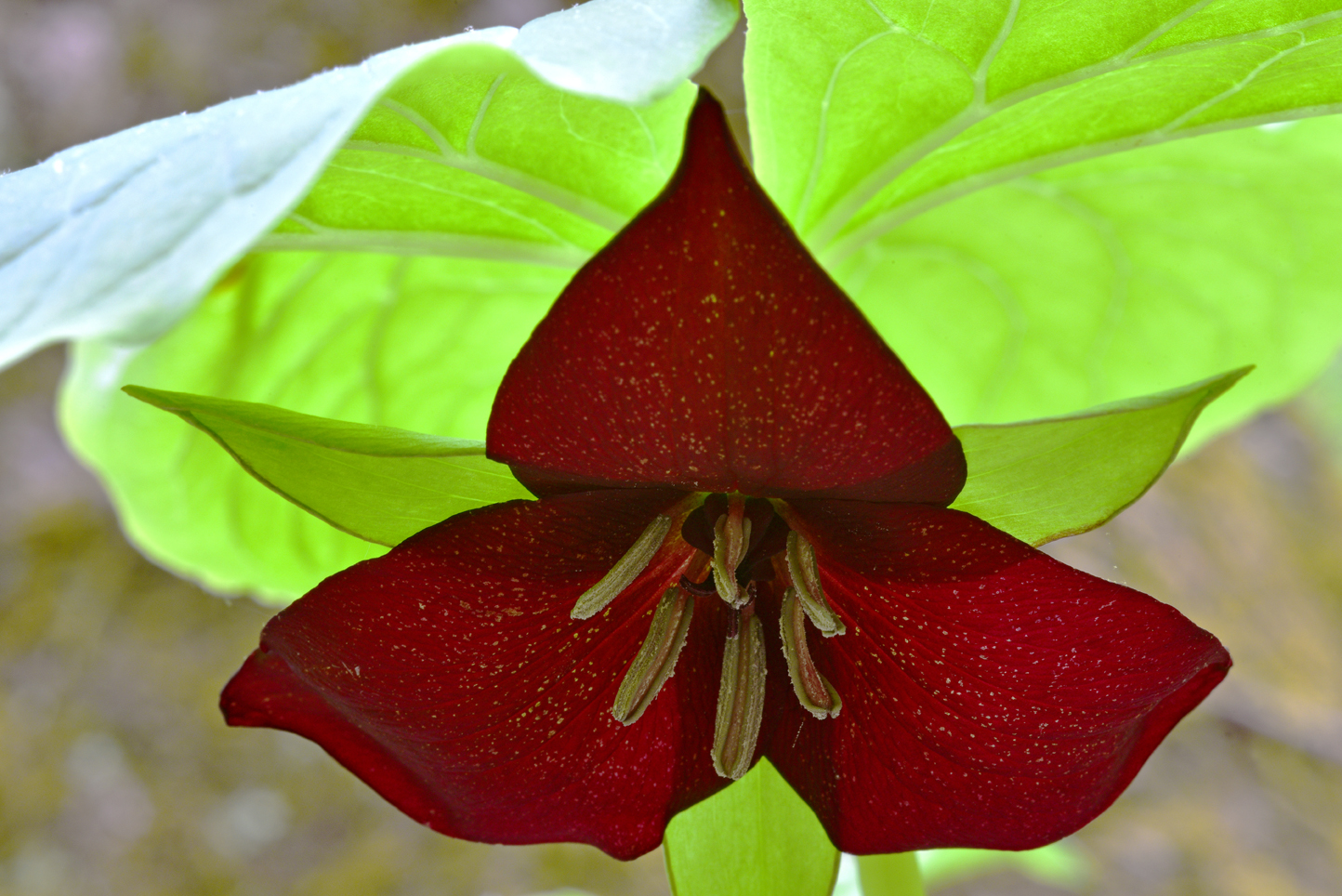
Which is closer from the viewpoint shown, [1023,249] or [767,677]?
[767,677]

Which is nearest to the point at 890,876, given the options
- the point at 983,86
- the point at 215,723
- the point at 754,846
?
the point at 754,846

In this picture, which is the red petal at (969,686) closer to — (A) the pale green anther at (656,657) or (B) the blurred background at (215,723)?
(A) the pale green anther at (656,657)

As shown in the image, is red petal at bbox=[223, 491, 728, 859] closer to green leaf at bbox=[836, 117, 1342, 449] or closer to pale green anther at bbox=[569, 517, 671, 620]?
pale green anther at bbox=[569, 517, 671, 620]

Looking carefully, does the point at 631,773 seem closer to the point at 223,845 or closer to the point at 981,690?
the point at 981,690

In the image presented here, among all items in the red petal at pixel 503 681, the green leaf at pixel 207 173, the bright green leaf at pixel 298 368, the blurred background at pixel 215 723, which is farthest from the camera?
the blurred background at pixel 215 723

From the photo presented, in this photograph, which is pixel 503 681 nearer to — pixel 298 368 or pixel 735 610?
pixel 735 610

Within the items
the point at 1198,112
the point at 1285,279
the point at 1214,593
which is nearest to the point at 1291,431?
the point at 1214,593

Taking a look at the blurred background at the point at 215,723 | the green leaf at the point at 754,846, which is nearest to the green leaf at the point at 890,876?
the green leaf at the point at 754,846
